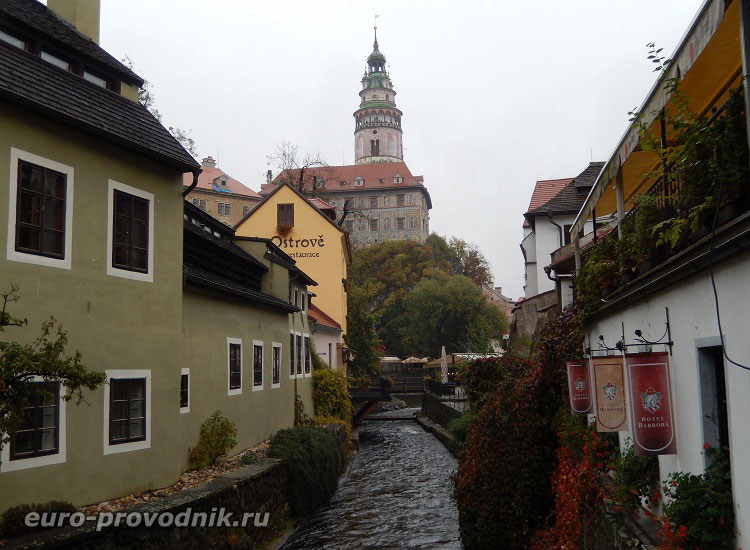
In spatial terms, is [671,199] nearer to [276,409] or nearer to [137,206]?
[137,206]

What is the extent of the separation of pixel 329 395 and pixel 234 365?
10404 millimetres

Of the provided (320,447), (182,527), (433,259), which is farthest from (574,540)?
(433,259)

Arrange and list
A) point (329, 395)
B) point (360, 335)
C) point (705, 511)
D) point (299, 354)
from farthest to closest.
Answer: point (360, 335), point (329, 395), point (299, 354), point (705, 511)

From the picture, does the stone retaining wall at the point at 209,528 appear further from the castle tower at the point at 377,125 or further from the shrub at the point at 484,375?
the castle tower at the point at 377,125

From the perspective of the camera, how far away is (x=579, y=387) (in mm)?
A: 10570

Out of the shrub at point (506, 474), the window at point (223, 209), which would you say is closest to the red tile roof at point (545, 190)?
the shrub at point (506, 474)

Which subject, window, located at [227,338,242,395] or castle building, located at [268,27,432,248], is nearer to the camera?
window, located at [227,338,242,395]

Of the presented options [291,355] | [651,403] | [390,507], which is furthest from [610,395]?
[291,355]

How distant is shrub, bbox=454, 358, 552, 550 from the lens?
37.9 ft

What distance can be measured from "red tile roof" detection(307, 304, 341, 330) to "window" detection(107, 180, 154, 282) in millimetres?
21268

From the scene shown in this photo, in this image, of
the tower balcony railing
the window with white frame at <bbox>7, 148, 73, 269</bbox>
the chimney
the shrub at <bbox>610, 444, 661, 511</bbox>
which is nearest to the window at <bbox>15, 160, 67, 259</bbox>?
the window with white frame at <bbox>7, 148, 73, 269</bbox>

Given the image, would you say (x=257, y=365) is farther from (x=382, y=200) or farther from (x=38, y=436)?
(x=382, y=200)

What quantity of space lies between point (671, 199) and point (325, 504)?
554 inches

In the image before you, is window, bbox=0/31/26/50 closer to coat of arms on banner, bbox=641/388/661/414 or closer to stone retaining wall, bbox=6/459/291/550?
stone retaining wall, bbox=6/459/291/550
